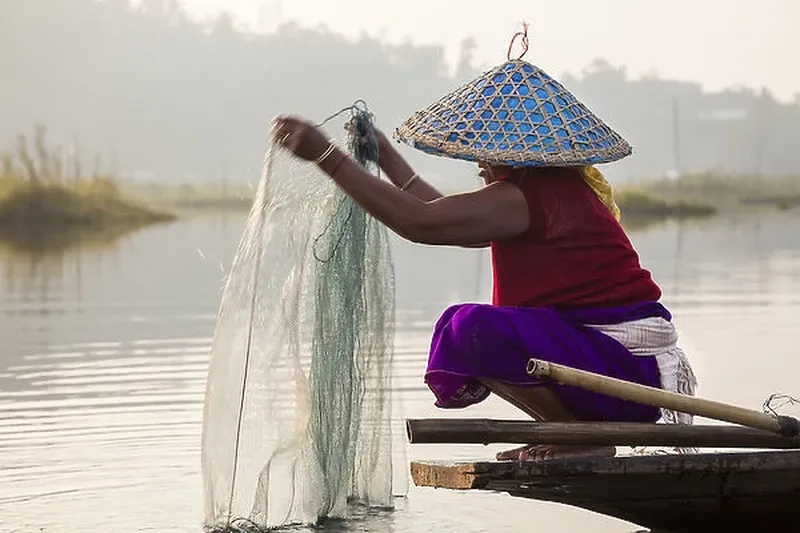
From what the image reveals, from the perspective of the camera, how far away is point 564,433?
13.8ft

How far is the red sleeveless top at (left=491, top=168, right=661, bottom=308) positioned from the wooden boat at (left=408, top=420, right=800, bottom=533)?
1.54 feet

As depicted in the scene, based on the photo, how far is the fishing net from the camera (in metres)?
5.05

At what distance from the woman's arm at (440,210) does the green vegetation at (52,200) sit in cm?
2406

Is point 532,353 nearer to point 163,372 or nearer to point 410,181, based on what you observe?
point 410,181

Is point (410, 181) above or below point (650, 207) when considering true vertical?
below

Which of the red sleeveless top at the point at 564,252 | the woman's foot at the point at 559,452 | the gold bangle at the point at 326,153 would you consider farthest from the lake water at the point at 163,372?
the gold bangle at the point at 326,153

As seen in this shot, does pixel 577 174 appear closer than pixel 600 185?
Yes

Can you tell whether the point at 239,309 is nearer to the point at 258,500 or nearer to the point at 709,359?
the point at 258,500

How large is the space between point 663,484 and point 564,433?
309mm

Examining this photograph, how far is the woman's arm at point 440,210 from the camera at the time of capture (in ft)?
14.5

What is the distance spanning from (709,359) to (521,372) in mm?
4993

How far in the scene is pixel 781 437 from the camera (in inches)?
173

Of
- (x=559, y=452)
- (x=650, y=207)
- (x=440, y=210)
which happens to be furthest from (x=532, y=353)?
(x=650, y=207)

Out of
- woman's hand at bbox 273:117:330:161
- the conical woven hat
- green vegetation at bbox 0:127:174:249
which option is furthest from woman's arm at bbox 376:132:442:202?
green vegetation at bbox 0:127:174:249
